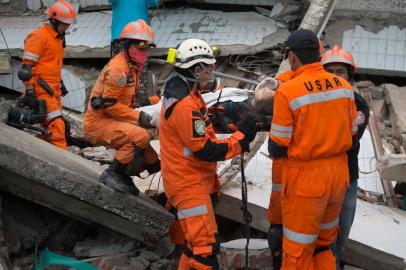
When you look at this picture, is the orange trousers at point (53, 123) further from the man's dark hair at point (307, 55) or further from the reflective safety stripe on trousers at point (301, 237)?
the man's dark hair at point (307, 55)

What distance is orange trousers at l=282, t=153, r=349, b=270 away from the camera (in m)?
4.14

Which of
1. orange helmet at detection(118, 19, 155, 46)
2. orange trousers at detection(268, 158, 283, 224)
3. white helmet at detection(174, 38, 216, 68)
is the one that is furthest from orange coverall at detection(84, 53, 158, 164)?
orange trousers at detection(268, 158, 283, 224)

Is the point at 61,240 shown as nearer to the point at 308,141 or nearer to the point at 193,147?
the point at 193,147

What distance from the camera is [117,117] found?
215 inches

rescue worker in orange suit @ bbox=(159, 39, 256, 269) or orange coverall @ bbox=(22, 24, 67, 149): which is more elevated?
rescue worker in orange suit @ bbox=(159, 39, 256, 269)

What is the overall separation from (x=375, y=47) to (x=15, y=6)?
6176 mm

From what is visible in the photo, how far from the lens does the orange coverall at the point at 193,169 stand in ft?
14.4

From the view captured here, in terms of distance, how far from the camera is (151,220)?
4.91m

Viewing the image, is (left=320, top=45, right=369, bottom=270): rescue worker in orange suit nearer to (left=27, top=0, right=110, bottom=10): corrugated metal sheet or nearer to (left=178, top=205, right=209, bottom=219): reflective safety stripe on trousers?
(left=178, top=205, right=209, bottom=219): reflective safety stripe on trousers

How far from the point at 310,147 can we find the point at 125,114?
6.52ft

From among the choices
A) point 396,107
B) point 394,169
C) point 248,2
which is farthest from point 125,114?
point 248,2

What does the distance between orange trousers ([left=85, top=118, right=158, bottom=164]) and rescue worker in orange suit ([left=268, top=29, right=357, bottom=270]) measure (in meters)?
1.37

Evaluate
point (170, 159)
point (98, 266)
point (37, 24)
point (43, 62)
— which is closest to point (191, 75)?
point (170, 159)

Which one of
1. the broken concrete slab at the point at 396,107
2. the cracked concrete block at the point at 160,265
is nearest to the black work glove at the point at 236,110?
the cracked concrete block at the point at 160,265
